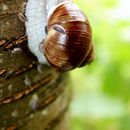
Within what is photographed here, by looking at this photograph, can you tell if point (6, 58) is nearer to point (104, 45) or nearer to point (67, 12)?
point (67, 12)

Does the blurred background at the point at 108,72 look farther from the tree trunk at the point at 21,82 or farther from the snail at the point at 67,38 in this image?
the snail at the point at 67,38

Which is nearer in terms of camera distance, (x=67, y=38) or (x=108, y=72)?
(x=67, y=38)

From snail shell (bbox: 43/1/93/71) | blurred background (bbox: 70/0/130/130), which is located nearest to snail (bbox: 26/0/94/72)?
snail shell (bbox: 43/1/93/71)

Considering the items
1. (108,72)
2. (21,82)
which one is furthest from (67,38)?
(108,72)

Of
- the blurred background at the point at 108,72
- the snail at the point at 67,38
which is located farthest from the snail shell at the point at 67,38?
the blurred background at the point at 108,72

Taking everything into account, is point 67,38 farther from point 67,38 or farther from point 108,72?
point 108,72

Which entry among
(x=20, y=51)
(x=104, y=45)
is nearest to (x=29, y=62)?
(x=20, y=51)

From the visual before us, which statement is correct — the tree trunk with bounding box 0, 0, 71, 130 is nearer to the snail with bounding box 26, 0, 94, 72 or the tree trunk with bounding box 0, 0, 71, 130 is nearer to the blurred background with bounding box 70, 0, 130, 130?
the snail with bounding box 26, 0, 94, 72
